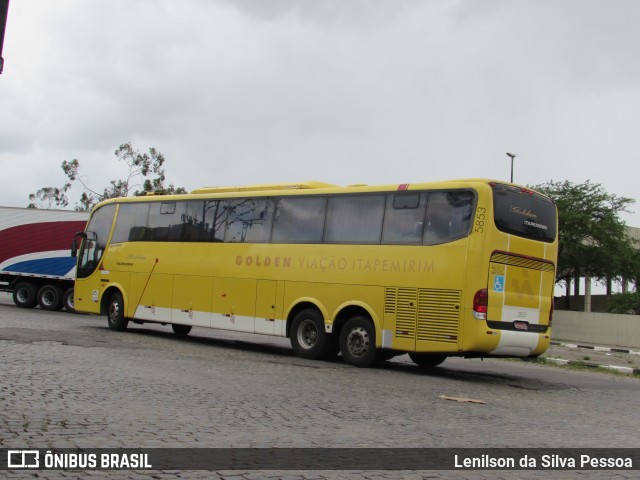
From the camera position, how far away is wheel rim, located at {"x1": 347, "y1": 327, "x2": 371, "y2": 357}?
14180mm

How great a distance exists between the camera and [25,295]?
92.5 feet

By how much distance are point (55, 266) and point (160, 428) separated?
874 inches

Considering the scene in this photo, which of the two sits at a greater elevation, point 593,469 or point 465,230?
point 465,230

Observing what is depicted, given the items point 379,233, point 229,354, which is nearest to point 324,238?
point 379,233

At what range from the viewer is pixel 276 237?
16125mm

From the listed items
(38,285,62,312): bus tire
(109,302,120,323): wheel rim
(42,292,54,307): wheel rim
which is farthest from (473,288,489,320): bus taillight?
(42,292,54,307): wheel rim

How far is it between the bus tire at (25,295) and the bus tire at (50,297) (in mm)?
374

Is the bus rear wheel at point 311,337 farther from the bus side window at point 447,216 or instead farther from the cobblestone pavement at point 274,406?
the bus side window at point 447,216

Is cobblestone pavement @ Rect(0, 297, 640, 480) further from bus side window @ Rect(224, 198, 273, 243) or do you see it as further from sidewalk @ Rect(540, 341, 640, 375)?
sidewalk @ Rect(540, 341, 640, 375)

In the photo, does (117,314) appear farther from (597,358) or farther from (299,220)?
(597,358)

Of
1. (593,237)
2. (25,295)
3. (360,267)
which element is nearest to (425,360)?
(360,267)

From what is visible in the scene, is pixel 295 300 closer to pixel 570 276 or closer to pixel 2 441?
pixel 2 441

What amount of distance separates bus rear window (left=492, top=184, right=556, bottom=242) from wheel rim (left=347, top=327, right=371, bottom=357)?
10.9 feet

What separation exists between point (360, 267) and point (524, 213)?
321 cm
